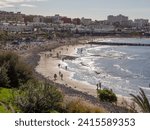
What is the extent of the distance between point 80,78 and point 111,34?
132509mm

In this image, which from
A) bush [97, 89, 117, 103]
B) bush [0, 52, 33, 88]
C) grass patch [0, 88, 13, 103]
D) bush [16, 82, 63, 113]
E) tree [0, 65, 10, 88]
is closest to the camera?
bush [16, 82, 63, 113]

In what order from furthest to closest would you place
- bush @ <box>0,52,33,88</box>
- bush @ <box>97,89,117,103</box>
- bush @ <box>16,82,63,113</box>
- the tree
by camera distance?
1. bush @ <box>97,89,117,103</box>
2. bush @ <box>0,52,33,88</box>
3. the tree
4. bush @ <box>16,82,63,113</box>

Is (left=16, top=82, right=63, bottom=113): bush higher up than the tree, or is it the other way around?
(left=16, top=82, right=63, bottom=113): bush

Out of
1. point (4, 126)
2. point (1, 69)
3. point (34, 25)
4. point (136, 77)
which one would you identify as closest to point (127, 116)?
point (4, 126)

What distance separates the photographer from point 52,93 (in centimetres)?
1252

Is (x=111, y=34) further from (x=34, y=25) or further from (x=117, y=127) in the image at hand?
(x=117, y=127)

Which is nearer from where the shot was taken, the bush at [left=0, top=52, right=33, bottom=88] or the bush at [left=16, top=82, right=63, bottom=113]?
the bush at [left=16, top=82, right=63, bottom=113]

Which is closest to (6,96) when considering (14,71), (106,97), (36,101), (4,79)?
(4,79)

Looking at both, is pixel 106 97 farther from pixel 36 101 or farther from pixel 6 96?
pixel 36 101

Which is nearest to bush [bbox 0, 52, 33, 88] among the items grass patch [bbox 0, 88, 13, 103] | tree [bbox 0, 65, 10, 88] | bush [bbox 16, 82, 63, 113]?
tree [bbox 0, 65, 10, 88]

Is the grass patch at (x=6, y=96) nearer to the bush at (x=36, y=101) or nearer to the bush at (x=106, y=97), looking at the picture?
the bush at (x=36, y=101)

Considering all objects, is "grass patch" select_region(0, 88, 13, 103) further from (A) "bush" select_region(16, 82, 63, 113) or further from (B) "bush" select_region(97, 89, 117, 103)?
(B) "bush" select_region(97, 89, 117, 103)

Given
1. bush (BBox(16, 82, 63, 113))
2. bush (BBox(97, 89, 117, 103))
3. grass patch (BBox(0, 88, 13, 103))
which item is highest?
Result: bush (BBox(16, 82, 63, 113))

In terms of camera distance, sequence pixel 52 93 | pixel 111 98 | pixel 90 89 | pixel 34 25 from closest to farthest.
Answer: pixel 52 93
pixel 111 98
pixel 90 89
pixel 34 25
